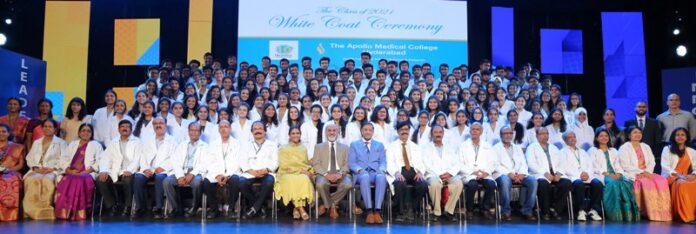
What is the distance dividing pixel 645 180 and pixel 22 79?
7837 millimetres

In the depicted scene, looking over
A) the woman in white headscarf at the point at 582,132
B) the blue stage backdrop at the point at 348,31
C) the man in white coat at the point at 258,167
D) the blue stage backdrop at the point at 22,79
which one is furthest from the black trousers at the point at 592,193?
the blue stage backdrop at the point at 22,79

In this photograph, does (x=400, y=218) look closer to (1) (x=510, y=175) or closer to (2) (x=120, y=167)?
(1) (x=510, y=175)

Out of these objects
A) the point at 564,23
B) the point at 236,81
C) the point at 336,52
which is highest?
the point at 564,23

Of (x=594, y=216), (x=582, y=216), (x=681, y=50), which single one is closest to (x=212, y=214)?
(x=582, y=216)

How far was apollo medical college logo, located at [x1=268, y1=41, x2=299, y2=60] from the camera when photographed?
10.9 metres

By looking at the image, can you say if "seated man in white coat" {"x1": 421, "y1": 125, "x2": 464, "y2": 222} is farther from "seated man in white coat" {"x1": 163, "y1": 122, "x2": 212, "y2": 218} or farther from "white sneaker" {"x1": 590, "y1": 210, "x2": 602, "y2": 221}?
"seated man in white coat" {"x1": 163, "y1": 122, "x2": 212, "y2": 218}

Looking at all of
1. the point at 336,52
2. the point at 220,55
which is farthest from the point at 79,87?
the point at 336,52

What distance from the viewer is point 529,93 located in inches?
365

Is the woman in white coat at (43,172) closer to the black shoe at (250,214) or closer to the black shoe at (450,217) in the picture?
the black shoe at (250,214)

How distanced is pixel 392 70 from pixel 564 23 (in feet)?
13.5

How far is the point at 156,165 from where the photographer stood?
691cm

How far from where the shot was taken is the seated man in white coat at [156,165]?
652 centimetres

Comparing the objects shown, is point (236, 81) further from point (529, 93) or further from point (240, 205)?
point (529, 93)

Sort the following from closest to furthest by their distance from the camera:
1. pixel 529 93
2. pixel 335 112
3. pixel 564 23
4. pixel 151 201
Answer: pixel 151 201
pixel 335 112
pixel 529 93
pixel 564 23
